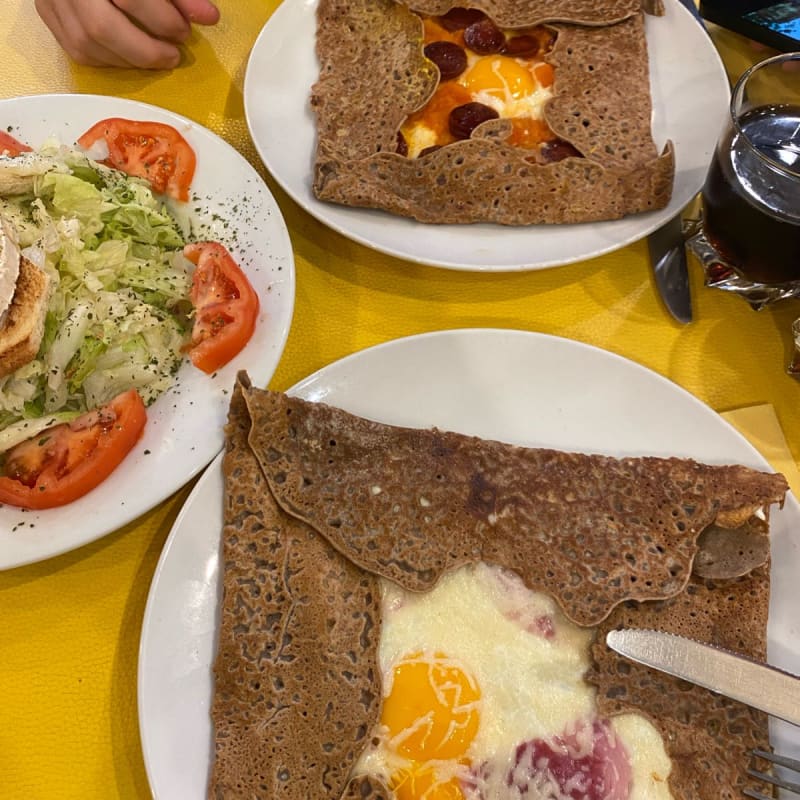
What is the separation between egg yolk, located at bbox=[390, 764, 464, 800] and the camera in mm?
1653

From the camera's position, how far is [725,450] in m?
1.98

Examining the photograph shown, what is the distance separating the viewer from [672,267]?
8.08ft

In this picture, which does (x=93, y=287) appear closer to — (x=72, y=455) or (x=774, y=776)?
(x=72, y=455)

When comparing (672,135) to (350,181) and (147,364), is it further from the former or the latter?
(147,364)

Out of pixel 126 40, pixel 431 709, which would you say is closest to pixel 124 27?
pixel 126 40

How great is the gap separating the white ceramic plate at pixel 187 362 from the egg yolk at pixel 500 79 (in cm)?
96

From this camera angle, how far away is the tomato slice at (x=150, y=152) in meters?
2.39

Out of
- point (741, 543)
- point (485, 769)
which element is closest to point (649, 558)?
point (741, 543)

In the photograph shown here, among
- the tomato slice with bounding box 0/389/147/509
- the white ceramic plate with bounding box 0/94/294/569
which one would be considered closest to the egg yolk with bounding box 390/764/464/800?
the white ceramic plate with bounding box 0/94/294/569

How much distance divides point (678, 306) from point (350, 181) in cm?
118

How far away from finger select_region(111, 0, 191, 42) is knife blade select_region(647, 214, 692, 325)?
6.63 feet

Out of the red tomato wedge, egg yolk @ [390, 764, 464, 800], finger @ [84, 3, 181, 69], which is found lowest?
egg yolk @ [390, 764, 464, 800]

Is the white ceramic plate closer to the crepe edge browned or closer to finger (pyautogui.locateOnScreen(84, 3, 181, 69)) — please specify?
the crepe edge browned

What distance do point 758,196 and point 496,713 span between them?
160 cm
